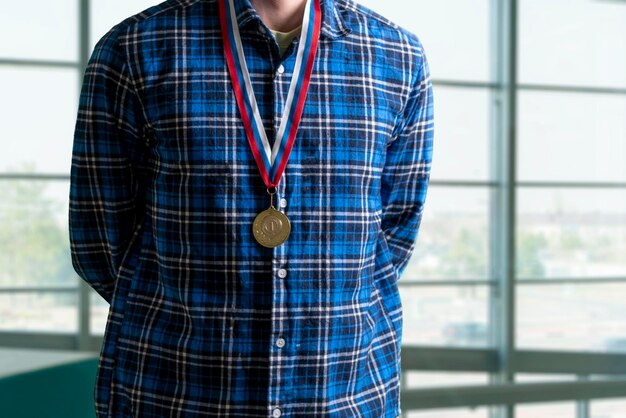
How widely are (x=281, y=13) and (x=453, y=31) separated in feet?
15.4

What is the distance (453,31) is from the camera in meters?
5.98

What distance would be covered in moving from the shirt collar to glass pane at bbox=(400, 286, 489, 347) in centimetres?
496

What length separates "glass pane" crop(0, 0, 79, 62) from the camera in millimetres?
5250

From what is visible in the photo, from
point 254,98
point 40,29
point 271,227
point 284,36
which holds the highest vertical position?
point 40,29

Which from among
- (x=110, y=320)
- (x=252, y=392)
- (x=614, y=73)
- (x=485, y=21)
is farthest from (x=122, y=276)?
(x=614, y=73)

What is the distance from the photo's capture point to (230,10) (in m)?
1.48

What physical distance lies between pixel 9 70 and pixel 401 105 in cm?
457

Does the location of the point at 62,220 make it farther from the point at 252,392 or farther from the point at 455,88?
the point at 252,392

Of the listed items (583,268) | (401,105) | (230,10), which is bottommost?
(583,268)

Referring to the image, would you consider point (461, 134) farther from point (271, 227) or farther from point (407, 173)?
point (271, 227)

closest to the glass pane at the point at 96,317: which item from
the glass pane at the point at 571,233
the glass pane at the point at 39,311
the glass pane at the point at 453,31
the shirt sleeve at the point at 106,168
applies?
the glass pane at the point at 39,311

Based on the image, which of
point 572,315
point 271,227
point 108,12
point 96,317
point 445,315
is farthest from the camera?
point 445,315

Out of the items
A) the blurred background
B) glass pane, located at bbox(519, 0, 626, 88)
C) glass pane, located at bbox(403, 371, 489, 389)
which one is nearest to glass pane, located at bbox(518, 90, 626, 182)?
the blurred background

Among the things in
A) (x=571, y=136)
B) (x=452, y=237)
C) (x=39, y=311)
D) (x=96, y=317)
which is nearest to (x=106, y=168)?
(x=96, y=317)
